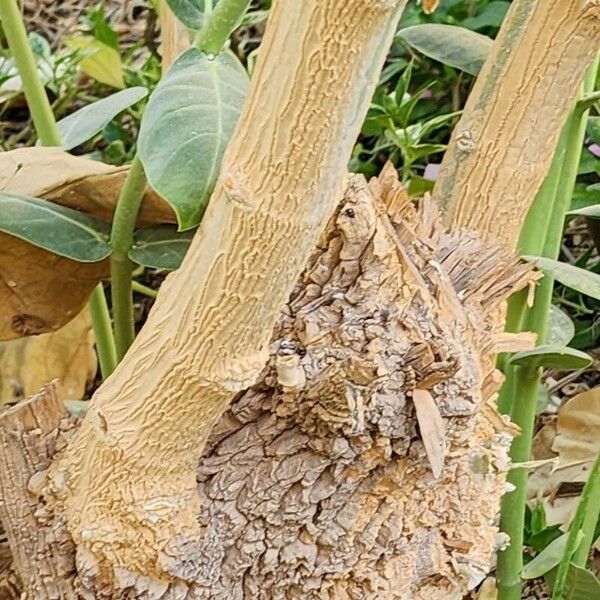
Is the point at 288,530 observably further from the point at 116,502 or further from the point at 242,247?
the point at 242,247

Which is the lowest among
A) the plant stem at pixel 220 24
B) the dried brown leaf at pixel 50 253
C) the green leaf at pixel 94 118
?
the dried brown leaf at pixel 50 253

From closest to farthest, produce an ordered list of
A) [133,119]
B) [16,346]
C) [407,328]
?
[407,328] → [16,346] → [133,119]

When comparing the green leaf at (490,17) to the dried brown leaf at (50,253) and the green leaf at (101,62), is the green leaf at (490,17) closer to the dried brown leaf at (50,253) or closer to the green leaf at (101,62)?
the green leaf at (101,62)

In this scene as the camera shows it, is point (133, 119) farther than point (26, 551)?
Yes

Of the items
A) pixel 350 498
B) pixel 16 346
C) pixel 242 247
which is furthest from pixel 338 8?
pixel 16 346

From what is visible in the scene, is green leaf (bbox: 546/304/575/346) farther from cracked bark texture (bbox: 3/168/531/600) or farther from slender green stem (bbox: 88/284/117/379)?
slender green stem (bbox: 88/284/117/379)

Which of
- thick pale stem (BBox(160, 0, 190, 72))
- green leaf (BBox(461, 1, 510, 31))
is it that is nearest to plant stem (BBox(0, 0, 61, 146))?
thick pale stem (BBox(160, 0, 190, 72))

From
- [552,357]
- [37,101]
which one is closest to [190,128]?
[37,101]

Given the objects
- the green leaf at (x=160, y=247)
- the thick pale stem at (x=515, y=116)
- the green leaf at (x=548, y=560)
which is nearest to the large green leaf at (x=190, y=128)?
the green leaf at (x=160, y=247)
